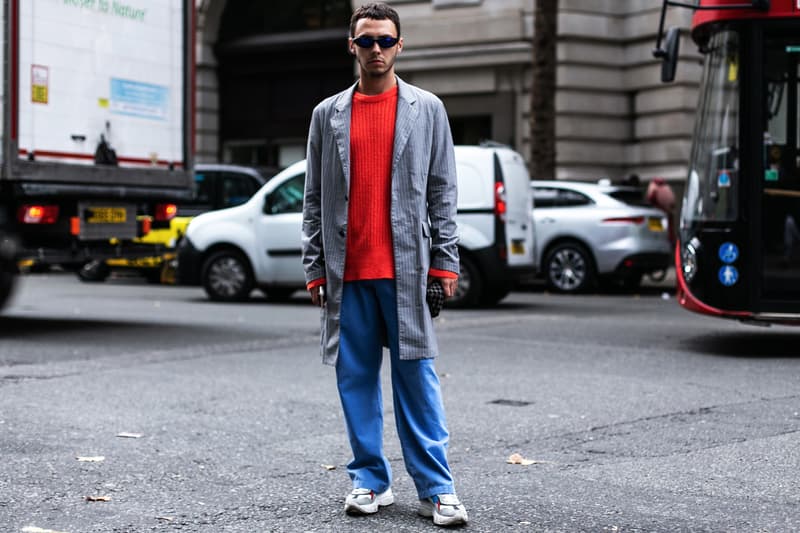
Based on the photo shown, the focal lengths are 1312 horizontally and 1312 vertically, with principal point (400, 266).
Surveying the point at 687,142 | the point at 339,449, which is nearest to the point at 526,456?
the point at 339,449

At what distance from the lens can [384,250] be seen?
468 centimetres

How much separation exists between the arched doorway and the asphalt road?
54.2 ft

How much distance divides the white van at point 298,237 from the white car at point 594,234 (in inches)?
87.2

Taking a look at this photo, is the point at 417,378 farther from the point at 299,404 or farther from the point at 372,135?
the point at 299,404

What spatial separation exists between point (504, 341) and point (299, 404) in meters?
3.93

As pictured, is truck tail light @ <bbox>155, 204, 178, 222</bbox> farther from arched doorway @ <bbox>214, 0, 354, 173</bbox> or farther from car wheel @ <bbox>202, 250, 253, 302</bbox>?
arched doorway @ <bbox>214, 0, 354, 173</bbox>

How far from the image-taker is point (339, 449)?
6.23m

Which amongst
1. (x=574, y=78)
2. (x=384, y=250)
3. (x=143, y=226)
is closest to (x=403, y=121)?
(x=384, y=250)

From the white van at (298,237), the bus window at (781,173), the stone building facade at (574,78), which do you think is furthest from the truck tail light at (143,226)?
the stone building facade at (574,78)

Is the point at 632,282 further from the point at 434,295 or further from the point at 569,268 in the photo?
the point at 434,295

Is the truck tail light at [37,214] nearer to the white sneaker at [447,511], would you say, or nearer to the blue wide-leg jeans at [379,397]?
the blue wide-leg jeans at [379,397]

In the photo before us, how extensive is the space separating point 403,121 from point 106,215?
25.5 ft

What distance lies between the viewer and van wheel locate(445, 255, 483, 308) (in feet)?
48.9

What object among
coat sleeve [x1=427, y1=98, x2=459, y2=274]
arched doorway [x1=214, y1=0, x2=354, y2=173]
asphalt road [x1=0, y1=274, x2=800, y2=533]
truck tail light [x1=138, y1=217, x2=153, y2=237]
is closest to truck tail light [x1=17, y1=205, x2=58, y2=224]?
asphalt road [x1=0, y1=274, x2=800, y2=533]
